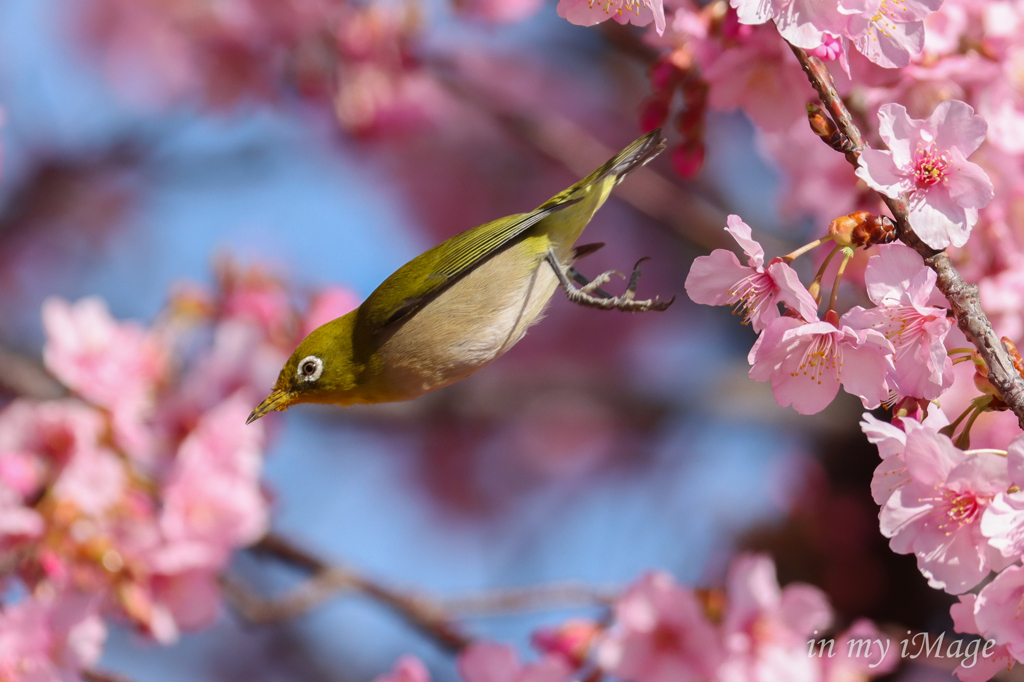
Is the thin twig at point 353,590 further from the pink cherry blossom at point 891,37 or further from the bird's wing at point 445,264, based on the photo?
the pink cherry blossom at point 891,37

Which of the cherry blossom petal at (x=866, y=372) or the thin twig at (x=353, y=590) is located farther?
the thin twig at (x=353, y=590)

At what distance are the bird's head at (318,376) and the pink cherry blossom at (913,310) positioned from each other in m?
1.40

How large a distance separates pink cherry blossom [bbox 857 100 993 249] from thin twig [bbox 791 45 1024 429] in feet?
0.11

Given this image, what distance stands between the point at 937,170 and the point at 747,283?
1.38ft

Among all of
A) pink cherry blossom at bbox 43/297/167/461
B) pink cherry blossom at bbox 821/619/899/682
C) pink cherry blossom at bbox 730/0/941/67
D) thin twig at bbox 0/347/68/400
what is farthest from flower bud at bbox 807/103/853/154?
thin twig at bbox 0/347/68/400

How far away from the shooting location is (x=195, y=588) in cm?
307

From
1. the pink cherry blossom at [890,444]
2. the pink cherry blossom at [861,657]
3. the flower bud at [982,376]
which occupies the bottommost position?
the pink cherry blossom at [861,657]

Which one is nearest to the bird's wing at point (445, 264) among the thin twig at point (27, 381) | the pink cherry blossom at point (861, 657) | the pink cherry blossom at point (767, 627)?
the pink cherry blossom at point (767, 627)

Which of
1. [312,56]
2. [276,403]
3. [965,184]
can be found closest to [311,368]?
[276,403]

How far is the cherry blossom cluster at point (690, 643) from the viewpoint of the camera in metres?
2.69

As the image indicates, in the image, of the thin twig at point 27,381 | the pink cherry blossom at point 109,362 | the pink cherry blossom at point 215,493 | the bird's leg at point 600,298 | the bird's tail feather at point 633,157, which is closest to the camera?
the bird's leg at point 600,298

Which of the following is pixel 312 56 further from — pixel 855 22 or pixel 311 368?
pixel 855 22

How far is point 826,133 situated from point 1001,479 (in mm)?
717

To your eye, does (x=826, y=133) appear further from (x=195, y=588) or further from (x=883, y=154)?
(x=195, y=588)
